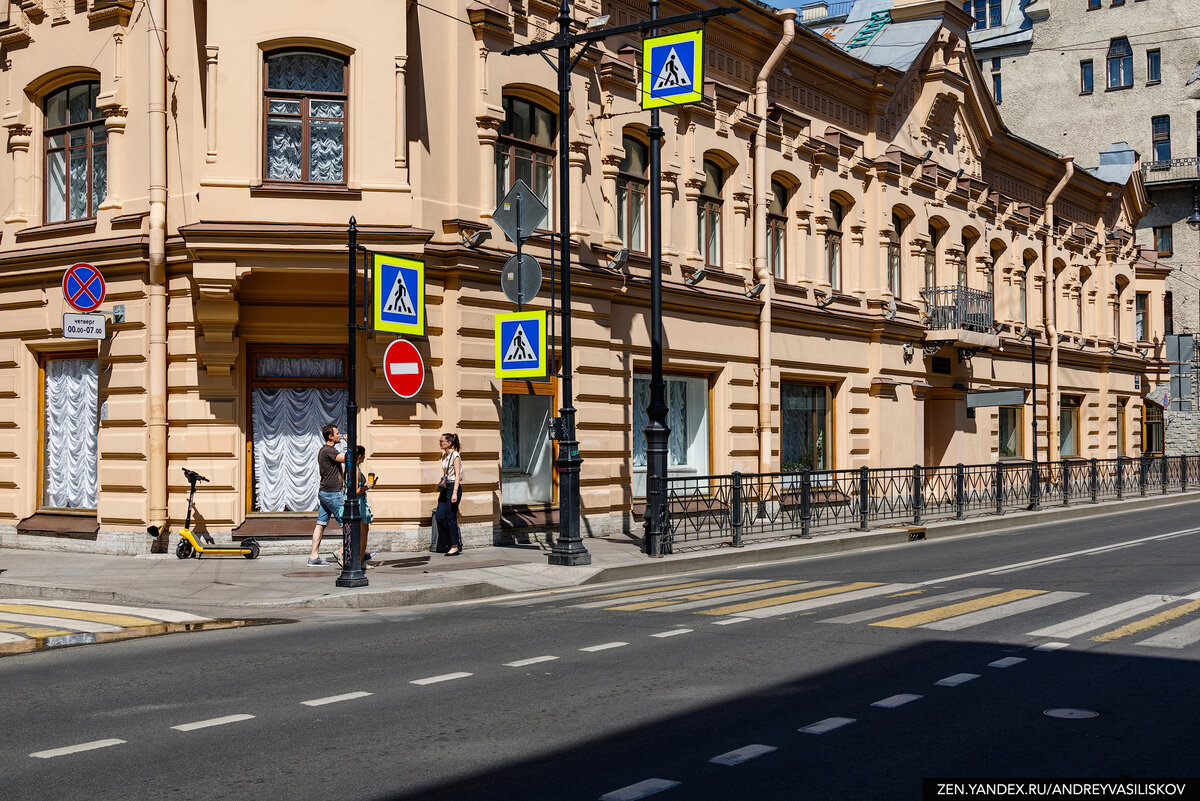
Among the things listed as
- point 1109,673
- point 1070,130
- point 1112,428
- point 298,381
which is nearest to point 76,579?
point 298,381

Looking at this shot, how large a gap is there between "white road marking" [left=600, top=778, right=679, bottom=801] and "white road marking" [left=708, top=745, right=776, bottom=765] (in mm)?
463

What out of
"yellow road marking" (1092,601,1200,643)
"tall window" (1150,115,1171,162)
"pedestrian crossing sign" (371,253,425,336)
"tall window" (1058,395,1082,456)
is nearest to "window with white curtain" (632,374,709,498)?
"pedestrian crossing sign" (371,253,425,336)

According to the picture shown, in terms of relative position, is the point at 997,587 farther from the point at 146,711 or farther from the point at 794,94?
the point at 794,94

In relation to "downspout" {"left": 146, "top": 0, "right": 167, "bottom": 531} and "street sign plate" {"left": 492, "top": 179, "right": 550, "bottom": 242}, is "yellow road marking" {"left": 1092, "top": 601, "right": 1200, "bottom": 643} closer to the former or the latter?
"street sign plate" {"left": 492, "top": 179, "right": 550, "bottom": 242}

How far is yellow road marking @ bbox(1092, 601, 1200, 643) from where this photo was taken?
10281 mm

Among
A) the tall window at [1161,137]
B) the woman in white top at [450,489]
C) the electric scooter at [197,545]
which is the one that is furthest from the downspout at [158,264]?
the tall window at [1161,137]

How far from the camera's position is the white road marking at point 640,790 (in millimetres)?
5881

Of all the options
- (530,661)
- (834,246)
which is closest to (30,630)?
(530,661)

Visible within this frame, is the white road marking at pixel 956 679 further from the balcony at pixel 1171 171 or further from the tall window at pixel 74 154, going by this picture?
the balcony at pixel 1171 171

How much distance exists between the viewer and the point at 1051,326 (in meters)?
39.4

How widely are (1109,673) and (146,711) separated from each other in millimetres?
6643

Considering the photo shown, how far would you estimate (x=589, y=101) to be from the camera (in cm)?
2155

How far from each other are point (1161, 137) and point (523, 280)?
155 ft

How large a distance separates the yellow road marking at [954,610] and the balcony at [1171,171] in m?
45.3
